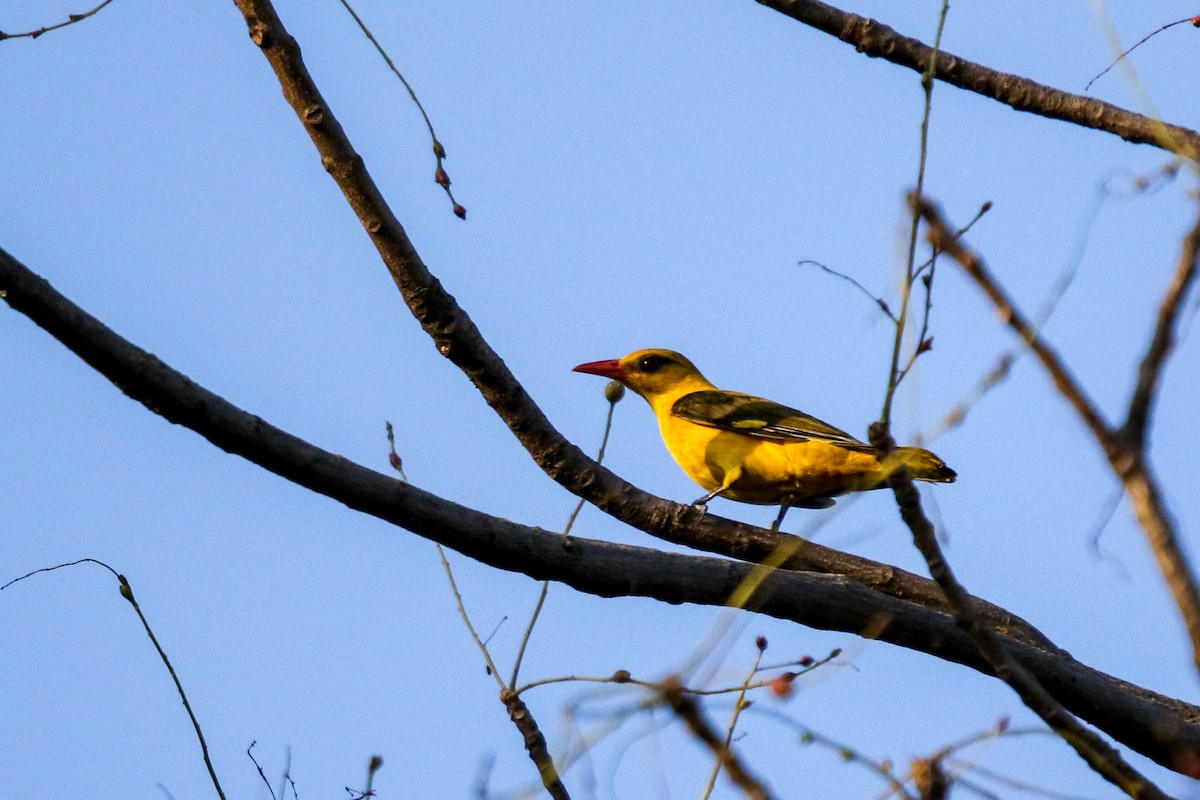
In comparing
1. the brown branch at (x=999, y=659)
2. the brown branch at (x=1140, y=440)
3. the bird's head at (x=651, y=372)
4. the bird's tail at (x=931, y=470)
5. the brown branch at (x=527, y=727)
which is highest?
the bird's head at (x=651, y=372)

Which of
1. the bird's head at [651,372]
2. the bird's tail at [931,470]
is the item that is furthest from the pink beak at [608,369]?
the bird's tail at [931,470]

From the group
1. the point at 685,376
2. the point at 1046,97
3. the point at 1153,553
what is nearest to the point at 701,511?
the point at 1046,97

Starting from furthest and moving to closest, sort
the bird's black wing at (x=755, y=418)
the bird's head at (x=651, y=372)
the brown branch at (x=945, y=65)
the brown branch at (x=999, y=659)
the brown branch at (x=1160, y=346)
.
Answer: the bird's head at (x=651, y=372)
the bird's black wing at (x=755, y=418)
the brown branch at (x=945, y=65)
the brown branch at (x=999, y=659)
the brown branch at (x=1160, y=346)

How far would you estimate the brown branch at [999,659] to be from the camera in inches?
73.2

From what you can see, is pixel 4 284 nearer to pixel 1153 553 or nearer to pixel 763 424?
pixel 1153 553

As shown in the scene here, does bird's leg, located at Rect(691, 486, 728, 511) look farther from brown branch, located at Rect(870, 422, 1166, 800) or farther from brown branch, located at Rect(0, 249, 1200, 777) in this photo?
brown branch, located at Rect(870, 422, 1166, 800)

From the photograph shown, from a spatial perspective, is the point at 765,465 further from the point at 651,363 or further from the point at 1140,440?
the point at 1140,440

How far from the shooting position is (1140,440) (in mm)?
1150

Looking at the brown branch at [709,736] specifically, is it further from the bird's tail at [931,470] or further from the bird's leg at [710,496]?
the bird's leg at [710,496]

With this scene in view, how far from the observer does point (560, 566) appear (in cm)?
314

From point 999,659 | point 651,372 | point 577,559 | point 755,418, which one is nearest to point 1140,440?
point 999,659

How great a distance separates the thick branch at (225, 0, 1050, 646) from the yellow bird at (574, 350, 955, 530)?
1573 millimetres

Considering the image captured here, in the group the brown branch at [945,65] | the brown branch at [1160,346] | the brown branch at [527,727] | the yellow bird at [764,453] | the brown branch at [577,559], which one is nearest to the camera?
the brown branch at [1160,346]

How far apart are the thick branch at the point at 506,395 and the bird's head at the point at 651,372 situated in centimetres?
379
